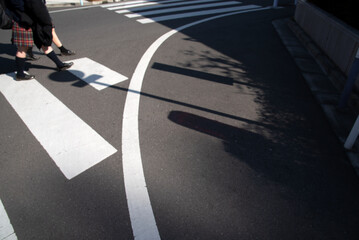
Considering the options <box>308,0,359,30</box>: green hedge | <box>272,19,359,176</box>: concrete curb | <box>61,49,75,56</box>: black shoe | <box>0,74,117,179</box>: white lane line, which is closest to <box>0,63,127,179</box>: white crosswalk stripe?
<box>0,74,117,179</box>: white lane line

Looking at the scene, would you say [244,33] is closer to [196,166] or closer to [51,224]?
[196,166]

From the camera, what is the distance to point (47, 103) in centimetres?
377

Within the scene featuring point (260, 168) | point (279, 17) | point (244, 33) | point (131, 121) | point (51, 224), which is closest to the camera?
point (51, 224)

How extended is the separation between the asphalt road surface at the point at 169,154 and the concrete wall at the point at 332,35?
2.84 ft

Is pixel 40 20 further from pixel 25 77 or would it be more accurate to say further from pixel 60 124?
pixel 60 124

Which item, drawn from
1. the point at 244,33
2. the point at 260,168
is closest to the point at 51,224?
the point at 260,168

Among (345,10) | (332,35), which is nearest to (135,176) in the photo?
(332,35)

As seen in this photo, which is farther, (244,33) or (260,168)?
(244,33)

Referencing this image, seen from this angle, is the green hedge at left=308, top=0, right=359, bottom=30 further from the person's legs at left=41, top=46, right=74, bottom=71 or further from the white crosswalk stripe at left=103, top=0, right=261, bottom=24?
the person's legs at left=41, top=46, right=74, bottom=71

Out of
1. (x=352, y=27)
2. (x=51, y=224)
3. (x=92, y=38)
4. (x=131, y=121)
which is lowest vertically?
(x=51, y=224)

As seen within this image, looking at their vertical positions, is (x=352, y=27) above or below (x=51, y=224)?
above

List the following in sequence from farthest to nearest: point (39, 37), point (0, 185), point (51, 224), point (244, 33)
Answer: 1. point (244, 33)
2. point (39, 37)
3. point (0, 185)
4. point (51, 224)

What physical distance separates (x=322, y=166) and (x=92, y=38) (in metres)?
6.64

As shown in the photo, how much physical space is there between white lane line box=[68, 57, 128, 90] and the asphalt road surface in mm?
40
